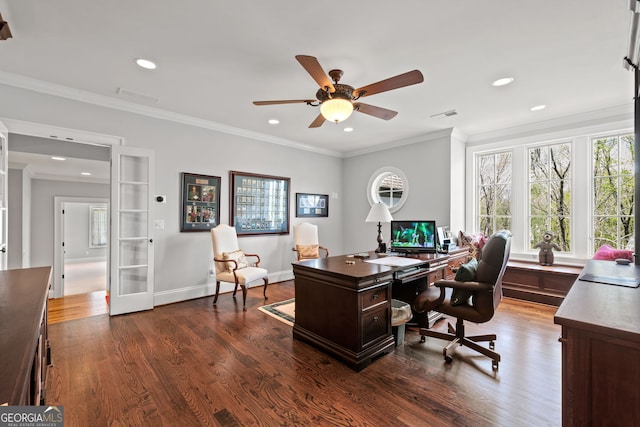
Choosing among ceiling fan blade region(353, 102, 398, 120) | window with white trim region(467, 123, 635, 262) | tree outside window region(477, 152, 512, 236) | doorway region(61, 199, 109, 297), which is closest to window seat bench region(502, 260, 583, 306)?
window with white trim region(467, 123, 635, 262)

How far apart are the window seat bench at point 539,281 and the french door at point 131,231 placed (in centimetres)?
497

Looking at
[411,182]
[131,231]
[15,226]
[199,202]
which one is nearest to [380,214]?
[411,182]

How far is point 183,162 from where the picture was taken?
403 cm

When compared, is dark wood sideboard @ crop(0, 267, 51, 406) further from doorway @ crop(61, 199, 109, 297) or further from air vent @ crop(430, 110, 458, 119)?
doorway @ crop(61, 199, 109, 297)

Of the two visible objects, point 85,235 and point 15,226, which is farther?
point 85,235

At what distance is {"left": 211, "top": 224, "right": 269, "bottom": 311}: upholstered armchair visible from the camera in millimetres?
3770

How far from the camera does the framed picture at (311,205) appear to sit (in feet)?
17.9

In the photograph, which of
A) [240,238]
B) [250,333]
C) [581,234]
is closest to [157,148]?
[240,238]

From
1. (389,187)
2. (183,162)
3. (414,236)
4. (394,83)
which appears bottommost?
(414,236)

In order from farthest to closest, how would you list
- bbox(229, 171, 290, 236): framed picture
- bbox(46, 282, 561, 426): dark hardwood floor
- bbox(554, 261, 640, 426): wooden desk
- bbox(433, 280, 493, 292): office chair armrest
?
bbox(229, 171, 290, 236): framed picture, bbox(433, 280, 493, 292): office chair armrest, bbox(46, 282, 561, 426): dark hardwood floor, bbox(554, 261, 640, 426): wooden desk

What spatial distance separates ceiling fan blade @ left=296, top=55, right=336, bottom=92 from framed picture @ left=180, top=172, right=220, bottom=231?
2.58 meters

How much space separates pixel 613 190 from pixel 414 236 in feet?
9.21

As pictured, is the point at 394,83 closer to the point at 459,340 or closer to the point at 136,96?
the point at 459,340

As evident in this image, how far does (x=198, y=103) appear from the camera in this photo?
3529 millimetres
